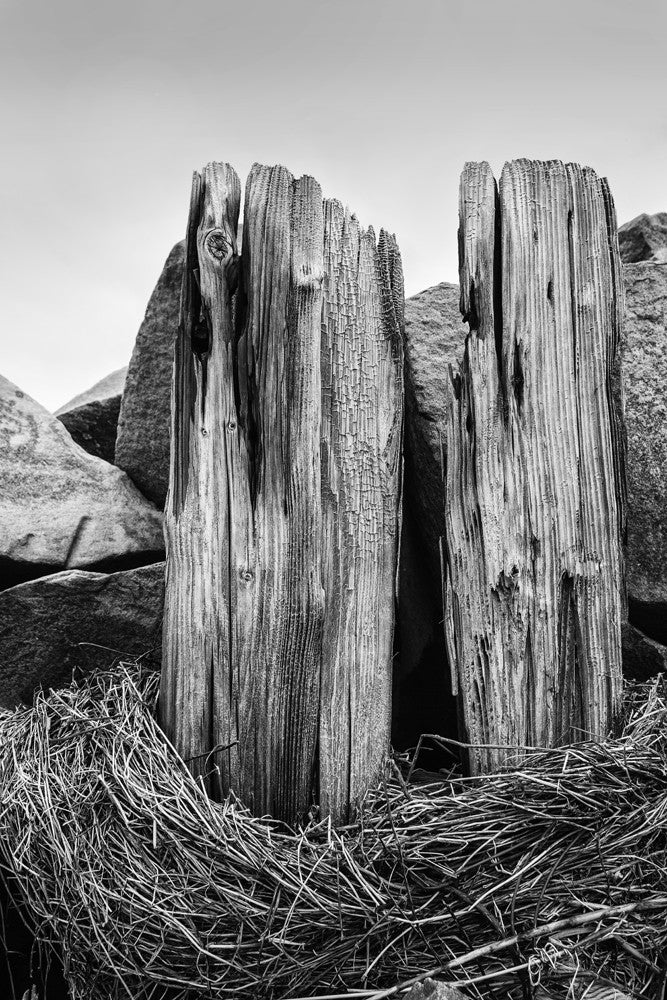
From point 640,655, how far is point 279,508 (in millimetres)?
1632

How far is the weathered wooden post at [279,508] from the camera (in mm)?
2553

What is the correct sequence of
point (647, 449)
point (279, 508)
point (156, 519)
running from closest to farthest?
point (279, 508) → point (647, 449) → point (156, 519)

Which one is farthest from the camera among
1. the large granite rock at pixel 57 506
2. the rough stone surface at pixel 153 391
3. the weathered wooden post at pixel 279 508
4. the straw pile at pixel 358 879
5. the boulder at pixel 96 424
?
the boulder at pixel 96 424

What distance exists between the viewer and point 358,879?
7.34 ft

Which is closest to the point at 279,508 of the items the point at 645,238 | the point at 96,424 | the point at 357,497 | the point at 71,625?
the point at 357,497

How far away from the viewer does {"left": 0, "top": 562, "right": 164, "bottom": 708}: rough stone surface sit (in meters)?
3.07

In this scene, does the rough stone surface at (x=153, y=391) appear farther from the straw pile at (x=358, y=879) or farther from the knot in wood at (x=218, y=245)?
the straw pile at (x=358, y=879)

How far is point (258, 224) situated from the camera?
8.66 ft

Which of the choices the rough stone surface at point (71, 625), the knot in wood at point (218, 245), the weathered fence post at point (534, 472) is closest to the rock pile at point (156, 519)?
the rough stone surface at point (71, 625)

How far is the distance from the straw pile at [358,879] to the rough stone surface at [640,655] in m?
0.57

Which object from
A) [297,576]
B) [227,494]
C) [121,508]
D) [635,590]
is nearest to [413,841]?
[297,576]

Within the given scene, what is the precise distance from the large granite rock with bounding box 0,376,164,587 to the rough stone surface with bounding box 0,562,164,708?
0.62 feet

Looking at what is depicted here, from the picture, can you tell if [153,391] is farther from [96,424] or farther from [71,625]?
[71,625]

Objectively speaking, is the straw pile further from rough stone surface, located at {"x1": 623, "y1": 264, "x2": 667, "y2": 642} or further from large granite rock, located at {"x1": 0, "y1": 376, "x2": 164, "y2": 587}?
large granite rock, located at {"x1": 0, "y1": 376, "x2": 164, "y2": 587}
